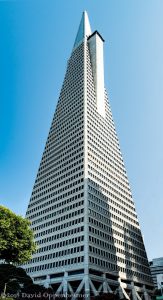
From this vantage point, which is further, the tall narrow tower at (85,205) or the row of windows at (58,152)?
the row of windows at (58,152)

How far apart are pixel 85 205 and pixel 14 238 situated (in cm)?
4580

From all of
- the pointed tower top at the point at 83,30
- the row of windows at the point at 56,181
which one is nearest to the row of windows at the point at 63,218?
the row of windows at the point at 56,181

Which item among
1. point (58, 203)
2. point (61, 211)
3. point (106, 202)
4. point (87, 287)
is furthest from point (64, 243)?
point (106, 202)

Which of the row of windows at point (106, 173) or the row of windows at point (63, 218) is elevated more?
the row of windows at point (106, 173)

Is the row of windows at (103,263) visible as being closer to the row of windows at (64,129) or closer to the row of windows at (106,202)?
the row of windows at (106,202)

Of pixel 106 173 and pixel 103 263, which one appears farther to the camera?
pixel 106 173

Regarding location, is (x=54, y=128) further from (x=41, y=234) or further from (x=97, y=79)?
(x=41, y=234)

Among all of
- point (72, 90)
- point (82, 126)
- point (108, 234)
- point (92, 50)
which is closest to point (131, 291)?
point (108, 234)

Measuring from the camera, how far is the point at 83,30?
17988 centimetres

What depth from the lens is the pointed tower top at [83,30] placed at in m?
177

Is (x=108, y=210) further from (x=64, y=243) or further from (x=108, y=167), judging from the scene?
(x=64, y=243)

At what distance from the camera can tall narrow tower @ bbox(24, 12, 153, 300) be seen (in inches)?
3816

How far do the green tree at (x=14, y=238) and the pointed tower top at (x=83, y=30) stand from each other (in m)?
138

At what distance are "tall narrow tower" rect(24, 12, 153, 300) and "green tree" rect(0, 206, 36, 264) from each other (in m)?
36.0
